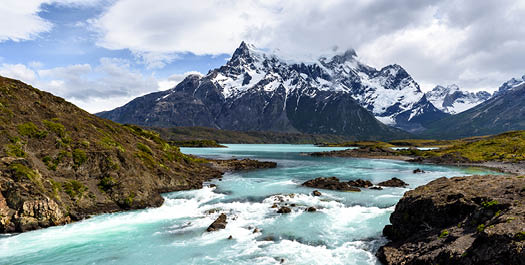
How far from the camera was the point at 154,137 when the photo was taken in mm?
104312

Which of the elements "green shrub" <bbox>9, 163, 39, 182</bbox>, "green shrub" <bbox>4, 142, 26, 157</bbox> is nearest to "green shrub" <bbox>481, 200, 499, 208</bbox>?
"green shrub" <bbox>9, 163, 39, 182</bbox>

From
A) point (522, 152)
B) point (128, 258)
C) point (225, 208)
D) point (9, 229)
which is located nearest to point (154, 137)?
point (225, 208)

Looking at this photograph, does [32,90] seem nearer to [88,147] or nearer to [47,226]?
[88,147]

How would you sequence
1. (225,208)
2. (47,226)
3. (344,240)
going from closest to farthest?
1. (344,240)
2. (47,226)
3. (225,208)

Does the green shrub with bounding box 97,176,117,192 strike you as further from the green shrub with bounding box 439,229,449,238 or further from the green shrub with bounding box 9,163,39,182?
the green shrub with bounding box 439,229,449,238

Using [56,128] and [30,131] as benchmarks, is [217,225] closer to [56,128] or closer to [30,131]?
[30,131]

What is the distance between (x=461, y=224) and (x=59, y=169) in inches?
2116

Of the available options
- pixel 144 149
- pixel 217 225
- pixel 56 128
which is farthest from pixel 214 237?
pixel 144 149

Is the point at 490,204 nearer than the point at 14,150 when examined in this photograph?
Yes

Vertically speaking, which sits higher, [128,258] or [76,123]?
[76,123]

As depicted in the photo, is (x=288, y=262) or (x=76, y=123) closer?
(x=288, y=262)

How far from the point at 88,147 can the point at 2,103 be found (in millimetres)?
16379

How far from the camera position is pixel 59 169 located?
46.7m

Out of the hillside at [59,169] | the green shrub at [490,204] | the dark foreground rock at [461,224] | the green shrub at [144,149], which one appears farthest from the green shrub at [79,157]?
the green shrub at [490,204]
